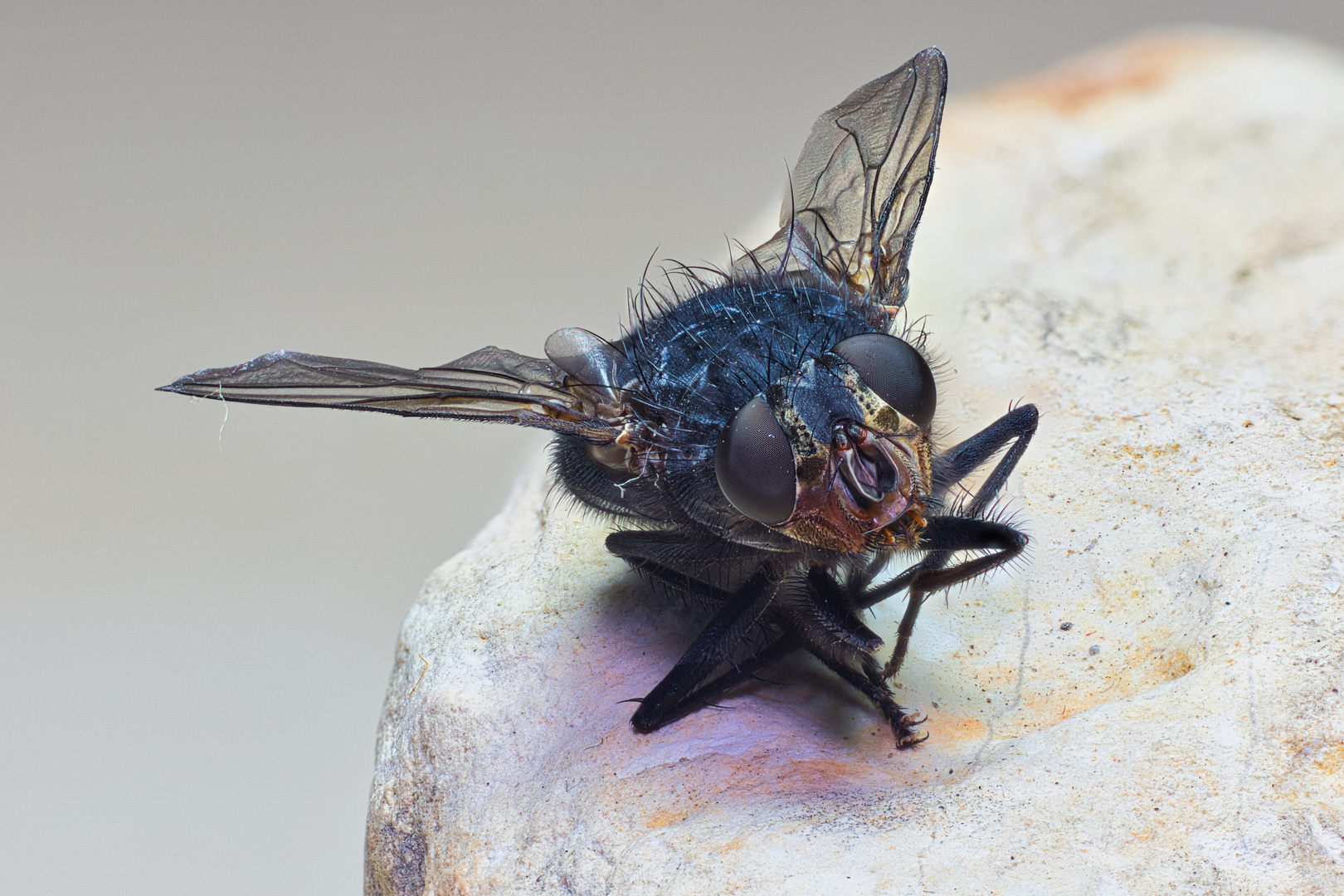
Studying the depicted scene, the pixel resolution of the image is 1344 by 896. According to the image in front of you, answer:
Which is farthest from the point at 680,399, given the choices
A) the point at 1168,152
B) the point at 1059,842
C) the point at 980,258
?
the point at 1168,152

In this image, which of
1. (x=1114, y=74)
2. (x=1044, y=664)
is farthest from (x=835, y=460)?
(x=1114, y=74)

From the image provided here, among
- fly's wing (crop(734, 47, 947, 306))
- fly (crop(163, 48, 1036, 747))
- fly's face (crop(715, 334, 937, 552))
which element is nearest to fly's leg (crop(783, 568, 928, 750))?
fly (crop(163, 48, 1036, 747))

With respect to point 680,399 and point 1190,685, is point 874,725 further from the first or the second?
point 680,399

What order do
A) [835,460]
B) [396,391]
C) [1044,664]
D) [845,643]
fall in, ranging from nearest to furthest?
[835,460], [396,391], [845,643], [1044,664]

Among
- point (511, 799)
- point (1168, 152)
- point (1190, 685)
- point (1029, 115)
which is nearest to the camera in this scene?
point (1190, 685)

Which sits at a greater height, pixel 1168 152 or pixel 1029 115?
pixel 1029 115

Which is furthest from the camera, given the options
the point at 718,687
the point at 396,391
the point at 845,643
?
the point at 718,687

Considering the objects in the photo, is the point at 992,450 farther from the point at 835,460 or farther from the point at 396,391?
the point at 396,391

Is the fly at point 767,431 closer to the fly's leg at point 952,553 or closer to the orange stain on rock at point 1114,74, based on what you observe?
the fly's leg at point 952,553

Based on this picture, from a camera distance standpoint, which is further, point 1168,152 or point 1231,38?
point 1231,38
